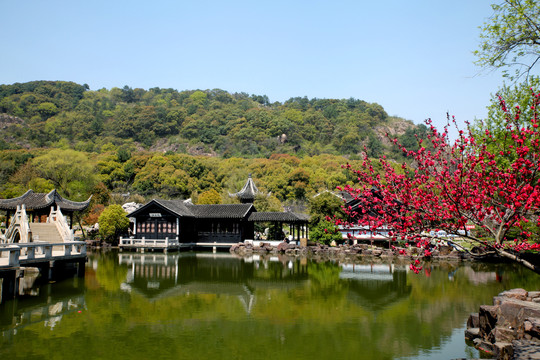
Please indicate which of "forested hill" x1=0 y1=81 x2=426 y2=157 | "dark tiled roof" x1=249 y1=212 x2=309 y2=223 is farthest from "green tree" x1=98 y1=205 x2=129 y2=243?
"forested hill" x1=0 y1=81 x2=426 y2=157

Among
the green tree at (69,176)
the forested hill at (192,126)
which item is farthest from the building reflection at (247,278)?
the forested hill at (192,126)

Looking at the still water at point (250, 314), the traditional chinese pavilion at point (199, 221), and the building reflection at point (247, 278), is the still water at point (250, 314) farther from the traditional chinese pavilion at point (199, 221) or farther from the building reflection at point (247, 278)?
the traditional chinese pavilion at point (199, 221)

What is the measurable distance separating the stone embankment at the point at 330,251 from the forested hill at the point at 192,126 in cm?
5480

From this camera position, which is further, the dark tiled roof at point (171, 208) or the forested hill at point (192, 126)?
the forested hill at point (192, 126)

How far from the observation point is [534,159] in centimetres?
663

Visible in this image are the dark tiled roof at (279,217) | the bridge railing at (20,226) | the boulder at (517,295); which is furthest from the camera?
the dark tiled roof at (279,217)


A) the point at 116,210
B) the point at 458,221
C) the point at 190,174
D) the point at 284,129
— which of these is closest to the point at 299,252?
the point at 116,210

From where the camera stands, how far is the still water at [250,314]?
370 inches

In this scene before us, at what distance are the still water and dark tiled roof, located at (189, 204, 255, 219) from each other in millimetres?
13107

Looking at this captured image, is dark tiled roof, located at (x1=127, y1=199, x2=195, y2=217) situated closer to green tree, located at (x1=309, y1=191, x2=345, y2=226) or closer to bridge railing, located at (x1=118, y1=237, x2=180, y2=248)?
bridge railing, located at (x1=118, y1=237, x2=180, y2=248)

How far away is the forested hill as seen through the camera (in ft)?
301

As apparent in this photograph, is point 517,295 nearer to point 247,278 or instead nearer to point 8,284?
point 247,278

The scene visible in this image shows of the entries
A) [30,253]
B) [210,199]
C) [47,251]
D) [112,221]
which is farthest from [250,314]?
[210,199]

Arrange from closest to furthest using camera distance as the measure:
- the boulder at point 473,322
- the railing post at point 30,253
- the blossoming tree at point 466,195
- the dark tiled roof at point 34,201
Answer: the blossoming tree at point 466,195, the boulder at point 473,322, the railing post at point 30,253, the dark tiled roof at point 34,201
